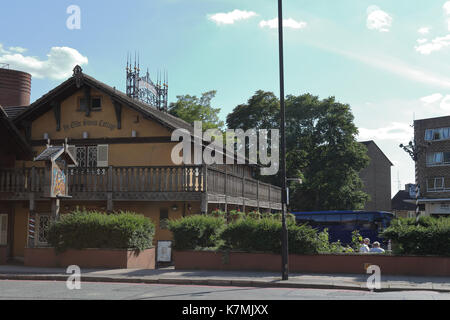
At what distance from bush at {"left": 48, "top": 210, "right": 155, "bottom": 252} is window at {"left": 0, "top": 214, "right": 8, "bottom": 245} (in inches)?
322

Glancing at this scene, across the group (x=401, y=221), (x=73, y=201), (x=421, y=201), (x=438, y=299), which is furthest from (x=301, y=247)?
(x=421, y=201)

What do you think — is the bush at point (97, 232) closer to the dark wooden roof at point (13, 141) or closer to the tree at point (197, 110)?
the dark wooden roof at point (13, 141)

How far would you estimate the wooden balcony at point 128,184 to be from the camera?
70.7ft

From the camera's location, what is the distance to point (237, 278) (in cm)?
1502

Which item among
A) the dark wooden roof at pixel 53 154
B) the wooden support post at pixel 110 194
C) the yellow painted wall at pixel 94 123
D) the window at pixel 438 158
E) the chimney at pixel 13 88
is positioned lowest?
the wooden support post at pixel 110 194

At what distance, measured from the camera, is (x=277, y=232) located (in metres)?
16.9

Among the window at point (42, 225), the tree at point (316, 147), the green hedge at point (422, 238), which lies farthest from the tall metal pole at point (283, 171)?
the tree at point (316, 147)

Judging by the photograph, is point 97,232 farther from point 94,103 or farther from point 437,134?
point 437,134

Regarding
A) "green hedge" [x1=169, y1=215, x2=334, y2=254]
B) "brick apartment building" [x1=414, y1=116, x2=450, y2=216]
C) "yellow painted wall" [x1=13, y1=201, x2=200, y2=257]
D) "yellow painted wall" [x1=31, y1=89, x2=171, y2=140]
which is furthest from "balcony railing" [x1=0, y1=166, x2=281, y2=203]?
"brick apartment building" [x1=414, y1=116, x2=450, y2=216]

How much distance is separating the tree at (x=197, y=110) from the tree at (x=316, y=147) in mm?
2732

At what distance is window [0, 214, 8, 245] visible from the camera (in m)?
25.4

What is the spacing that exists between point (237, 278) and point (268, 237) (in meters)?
2.45
